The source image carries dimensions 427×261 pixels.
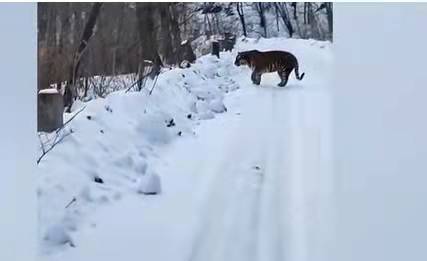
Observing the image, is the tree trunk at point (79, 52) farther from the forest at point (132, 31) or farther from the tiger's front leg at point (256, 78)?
the tiger's front leg at point (256, 78)

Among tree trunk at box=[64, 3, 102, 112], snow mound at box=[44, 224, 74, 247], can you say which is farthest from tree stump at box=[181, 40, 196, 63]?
snow mound at box=[44, 224, 74, 247]

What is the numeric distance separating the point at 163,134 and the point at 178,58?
11.7 inches

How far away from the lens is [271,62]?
2.40 m

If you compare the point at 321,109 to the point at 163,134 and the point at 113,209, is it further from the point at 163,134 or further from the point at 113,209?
the point at 113,209

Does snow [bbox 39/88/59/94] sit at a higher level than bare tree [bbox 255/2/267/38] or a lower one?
lower

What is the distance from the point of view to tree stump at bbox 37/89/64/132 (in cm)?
236

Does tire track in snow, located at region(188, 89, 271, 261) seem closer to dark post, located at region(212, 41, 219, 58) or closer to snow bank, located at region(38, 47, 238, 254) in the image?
snow bank, located at region(38, 47, 238, 254)

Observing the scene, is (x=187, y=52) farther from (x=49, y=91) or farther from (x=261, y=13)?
(x=49, y=91)

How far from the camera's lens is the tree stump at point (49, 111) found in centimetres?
236

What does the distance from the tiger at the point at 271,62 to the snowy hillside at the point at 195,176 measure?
0.03m

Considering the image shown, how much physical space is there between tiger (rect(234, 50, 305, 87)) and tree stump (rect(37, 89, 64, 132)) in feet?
2.30

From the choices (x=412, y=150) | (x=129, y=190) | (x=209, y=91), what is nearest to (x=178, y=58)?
(x=209, y=91)

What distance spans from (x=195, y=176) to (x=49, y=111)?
60 centimetres

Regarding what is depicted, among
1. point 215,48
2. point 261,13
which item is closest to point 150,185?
point 215,48
